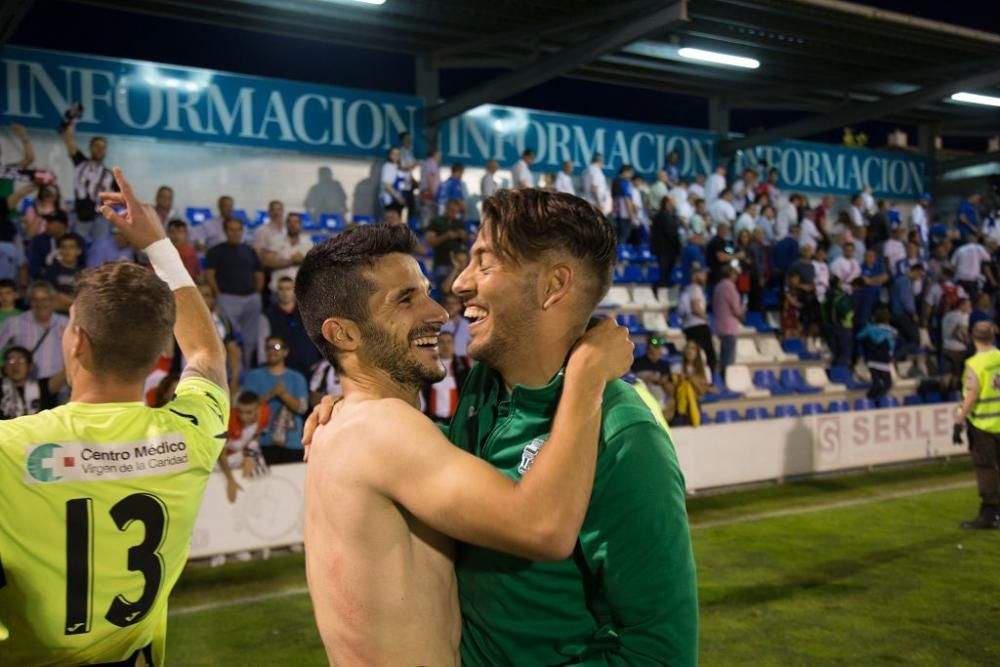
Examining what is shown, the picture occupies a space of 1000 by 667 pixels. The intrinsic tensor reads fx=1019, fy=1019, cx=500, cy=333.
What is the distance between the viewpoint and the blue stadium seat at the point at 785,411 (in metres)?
15.4

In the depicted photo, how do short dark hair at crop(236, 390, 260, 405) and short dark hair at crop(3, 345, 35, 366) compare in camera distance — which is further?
short dark hair at crop(236, 390, 260, 405)

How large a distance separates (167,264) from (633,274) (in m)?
14.6

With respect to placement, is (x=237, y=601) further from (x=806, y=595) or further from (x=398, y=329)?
(x=398, y=329)

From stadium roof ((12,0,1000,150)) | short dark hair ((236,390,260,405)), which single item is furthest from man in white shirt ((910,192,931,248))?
short dark hair ((236,390,260,405))

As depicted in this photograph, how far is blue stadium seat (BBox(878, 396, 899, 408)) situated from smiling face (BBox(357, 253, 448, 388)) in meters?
15.4

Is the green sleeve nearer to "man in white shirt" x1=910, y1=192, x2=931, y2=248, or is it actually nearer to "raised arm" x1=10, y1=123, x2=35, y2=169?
"raised arm" x1=10, y1=123, x2=35, y2=169

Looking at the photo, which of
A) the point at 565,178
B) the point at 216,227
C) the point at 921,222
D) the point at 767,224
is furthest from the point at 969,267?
the point at 216,227

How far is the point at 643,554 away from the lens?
77.2 inches

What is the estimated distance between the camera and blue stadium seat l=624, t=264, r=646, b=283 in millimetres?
17500

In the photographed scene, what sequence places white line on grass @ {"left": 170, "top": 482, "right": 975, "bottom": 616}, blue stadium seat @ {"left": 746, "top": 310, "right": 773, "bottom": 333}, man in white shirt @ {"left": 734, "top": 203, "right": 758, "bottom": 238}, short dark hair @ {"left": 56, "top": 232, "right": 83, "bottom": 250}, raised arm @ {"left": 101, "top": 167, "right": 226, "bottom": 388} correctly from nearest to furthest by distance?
raised arm @ {"left": 101, "top": 167, "right": 226, "bottom": 388}, white line on grass @ {"left": 170, "top": 482, "right": 975, "bottom": 616}, short dark hair @ {"left": 56, "top": 232, "right": 83, "bottom": 250}, blue stadium seat @ {"left": 746, "top": 310, "right": 773, "bottom": 333}, man in white shirt @ {"left": 734, "top": 203, "right": 758, "bottom": 238}

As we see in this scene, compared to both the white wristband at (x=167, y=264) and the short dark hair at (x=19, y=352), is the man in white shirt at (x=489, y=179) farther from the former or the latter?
the white wristband at (x=167, y=264)

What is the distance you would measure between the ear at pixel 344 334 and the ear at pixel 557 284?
0.47 metres

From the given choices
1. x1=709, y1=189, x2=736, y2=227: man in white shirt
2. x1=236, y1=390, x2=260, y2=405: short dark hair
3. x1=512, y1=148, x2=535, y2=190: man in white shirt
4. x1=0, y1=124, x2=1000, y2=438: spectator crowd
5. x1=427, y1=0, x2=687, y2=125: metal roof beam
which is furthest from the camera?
x1=709, y1=189, x2=736, y2=227: man in white shirt

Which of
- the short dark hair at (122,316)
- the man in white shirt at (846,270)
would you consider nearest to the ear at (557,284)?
the short dark hair at (122,316)
